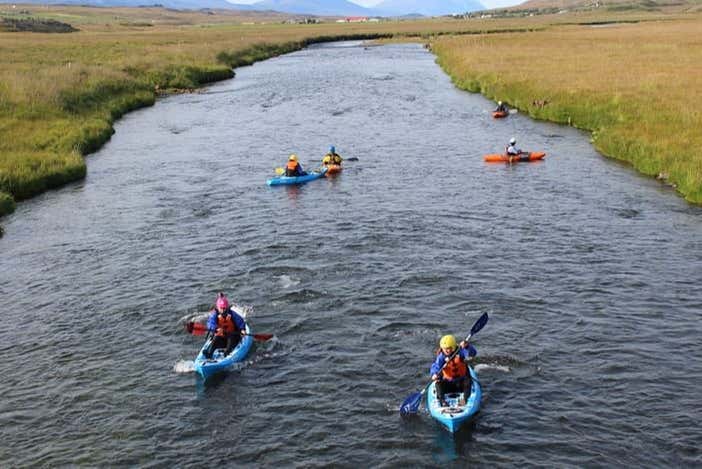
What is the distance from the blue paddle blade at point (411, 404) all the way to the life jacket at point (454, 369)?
34.0 inches

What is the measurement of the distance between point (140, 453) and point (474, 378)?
7.81 meters

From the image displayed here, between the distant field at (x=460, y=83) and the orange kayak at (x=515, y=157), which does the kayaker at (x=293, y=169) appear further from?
the distant field at (x=460, y=83)

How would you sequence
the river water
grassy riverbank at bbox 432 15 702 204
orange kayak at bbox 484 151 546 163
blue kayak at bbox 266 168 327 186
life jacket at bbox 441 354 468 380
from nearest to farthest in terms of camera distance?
1. the river water
2. life jacket at bbox 441 354 468 380
3. blue kayak at bbox 266 168 327 186
4. grassy riverbank at bbox 432 15 702 204
5. orange kayak at bbox 484 151 546 163

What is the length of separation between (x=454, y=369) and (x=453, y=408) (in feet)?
3.69

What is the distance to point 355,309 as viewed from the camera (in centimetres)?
2197

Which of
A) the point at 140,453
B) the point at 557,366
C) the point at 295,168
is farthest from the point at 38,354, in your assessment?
the point at 295,168

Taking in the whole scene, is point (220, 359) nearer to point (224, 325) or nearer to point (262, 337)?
point (224, 325)

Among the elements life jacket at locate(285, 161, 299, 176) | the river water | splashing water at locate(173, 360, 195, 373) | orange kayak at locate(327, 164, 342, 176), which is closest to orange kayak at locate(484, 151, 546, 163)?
the river water

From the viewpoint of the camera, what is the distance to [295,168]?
118ft

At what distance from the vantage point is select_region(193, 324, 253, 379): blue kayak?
59.6ft

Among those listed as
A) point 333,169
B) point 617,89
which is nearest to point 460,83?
point 617,89

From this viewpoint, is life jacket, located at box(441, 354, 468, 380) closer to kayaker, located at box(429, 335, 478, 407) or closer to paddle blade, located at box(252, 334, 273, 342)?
kayaker, located at box(429, 335, 478, 407)

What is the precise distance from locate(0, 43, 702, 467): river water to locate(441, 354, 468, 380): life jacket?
1.04 meters

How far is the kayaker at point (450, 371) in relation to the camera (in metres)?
16.6
